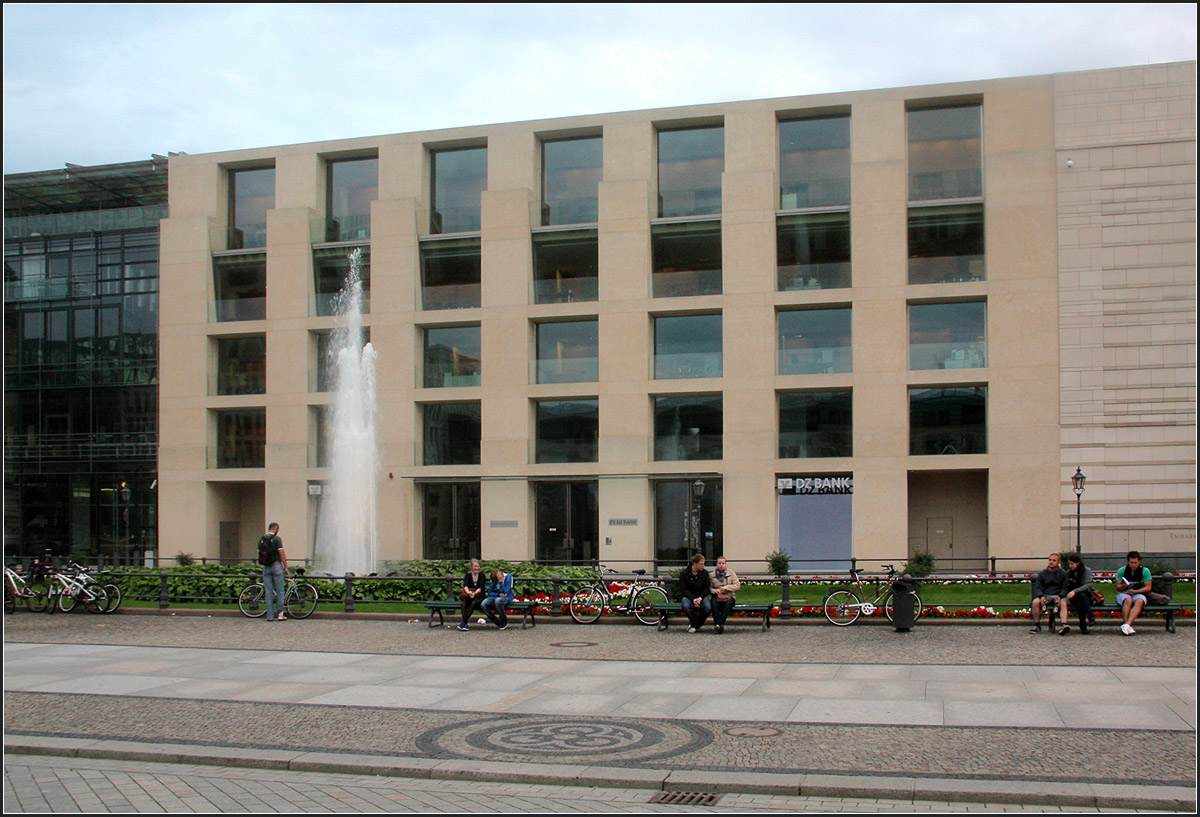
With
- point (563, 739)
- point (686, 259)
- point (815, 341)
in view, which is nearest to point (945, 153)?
point (815, 341)

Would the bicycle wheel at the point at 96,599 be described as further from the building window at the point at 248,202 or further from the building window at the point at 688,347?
the building window at the point at 248,202

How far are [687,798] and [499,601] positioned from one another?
41.6 ft

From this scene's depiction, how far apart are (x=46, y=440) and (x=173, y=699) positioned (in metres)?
35.6

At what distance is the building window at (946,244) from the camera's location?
3609 cm

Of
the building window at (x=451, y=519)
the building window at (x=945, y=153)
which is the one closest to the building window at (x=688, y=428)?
the building window at (x=451, y=519)

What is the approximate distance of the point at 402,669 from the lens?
51.0 feet

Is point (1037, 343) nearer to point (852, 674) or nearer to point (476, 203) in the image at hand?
point (476, 203)

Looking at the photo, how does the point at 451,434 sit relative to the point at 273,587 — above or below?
above

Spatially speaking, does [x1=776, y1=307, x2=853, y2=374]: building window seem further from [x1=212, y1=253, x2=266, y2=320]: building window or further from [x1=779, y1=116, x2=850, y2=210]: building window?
[x1=212, y1=253, x2=266, y2=320]: building window

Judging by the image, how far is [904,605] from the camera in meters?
19.2

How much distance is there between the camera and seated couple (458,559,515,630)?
68.0 ft

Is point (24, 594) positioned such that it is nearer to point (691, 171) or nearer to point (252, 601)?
point (252, 601)

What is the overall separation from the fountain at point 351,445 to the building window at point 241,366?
3199 mm

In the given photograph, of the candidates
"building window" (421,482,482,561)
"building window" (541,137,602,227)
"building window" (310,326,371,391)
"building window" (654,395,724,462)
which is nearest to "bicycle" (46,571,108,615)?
"building window" (421,482,482,561)
